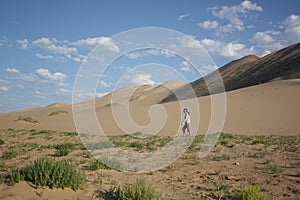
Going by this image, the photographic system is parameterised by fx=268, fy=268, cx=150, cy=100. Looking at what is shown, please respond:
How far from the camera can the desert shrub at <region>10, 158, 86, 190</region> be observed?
16.9 ft

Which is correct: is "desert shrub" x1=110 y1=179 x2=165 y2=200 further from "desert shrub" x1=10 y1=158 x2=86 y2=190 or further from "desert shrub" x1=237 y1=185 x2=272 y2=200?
"desert shrub" x1=237 y1=185 x2=272 y2=200

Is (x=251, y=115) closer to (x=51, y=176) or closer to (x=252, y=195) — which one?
(x=252, y=195)

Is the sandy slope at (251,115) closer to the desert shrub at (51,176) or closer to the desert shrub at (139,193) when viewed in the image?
the desert shrub at (51,176)

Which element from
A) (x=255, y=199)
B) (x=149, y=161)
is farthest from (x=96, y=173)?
(x=255, y=199)

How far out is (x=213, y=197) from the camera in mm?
5285

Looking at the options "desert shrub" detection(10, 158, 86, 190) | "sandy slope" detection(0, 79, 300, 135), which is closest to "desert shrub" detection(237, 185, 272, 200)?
"desert shrub" detection(10, 158, 86, 190)

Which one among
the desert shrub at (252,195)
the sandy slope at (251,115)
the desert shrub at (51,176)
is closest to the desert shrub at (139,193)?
the desert shrub at (51,176)

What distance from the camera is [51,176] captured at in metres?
5.35

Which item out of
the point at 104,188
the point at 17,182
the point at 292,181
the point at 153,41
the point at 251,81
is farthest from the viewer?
the point at 251,81

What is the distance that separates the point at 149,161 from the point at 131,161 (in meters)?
0.62

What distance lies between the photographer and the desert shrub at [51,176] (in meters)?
5.16

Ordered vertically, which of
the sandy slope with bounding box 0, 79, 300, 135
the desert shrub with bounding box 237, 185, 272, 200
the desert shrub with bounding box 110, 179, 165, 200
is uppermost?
the sandy slope with bounding box 0, 79, 300, 135

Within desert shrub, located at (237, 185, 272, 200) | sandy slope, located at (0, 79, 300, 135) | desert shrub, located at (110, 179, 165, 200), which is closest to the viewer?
desert shrub, located at (110, 179, 165, 200)

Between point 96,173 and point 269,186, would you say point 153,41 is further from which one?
point 269,186
